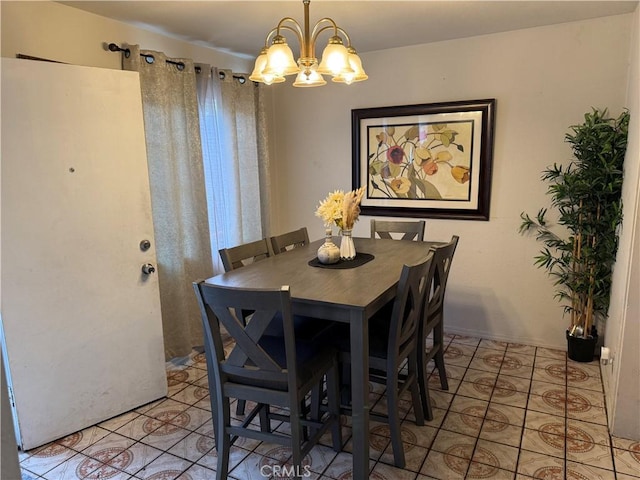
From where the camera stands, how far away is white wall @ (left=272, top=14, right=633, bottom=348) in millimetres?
2990

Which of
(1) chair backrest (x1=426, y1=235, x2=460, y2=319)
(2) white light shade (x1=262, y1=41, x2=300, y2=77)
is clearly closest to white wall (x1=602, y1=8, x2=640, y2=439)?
(1) chair backrest (x1=426, y1=235, x2=460, y2=319)

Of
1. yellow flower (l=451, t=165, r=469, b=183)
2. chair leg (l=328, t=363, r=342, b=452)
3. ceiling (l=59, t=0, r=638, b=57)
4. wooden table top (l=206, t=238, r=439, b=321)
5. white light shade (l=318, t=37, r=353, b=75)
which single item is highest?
ceiling (l=59, t=0, r=638, b=57)

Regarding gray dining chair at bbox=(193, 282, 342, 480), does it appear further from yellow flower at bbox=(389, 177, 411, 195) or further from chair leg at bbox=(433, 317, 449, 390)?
yellow flower at bbox=(389, 177, 411, 195)

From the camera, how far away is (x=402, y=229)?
3.27 meters

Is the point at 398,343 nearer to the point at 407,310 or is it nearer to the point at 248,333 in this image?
the point at 407,310

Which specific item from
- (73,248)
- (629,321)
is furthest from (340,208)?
(629,321)

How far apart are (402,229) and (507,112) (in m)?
1.15

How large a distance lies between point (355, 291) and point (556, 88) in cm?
226

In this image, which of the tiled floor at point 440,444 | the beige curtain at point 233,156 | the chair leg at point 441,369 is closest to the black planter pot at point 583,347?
the tiled floor at point 440,444

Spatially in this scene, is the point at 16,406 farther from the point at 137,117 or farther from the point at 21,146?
the point at 137,117

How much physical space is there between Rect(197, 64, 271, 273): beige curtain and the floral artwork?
988mm

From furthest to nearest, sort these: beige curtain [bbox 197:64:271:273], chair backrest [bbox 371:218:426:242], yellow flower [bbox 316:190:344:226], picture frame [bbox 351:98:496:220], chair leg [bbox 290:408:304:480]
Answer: beige curtain [bbox 197:64:271:273], picture frame [bbox 351:98:496:220], chair backrest [bbox 371:218:426:242], yellow flower [bbox 316:190:344:226], chair leg [bbox 290:408:304:480]

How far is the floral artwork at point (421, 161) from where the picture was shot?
343 centimetres

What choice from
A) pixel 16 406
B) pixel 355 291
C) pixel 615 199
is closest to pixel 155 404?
pixel 16 406
